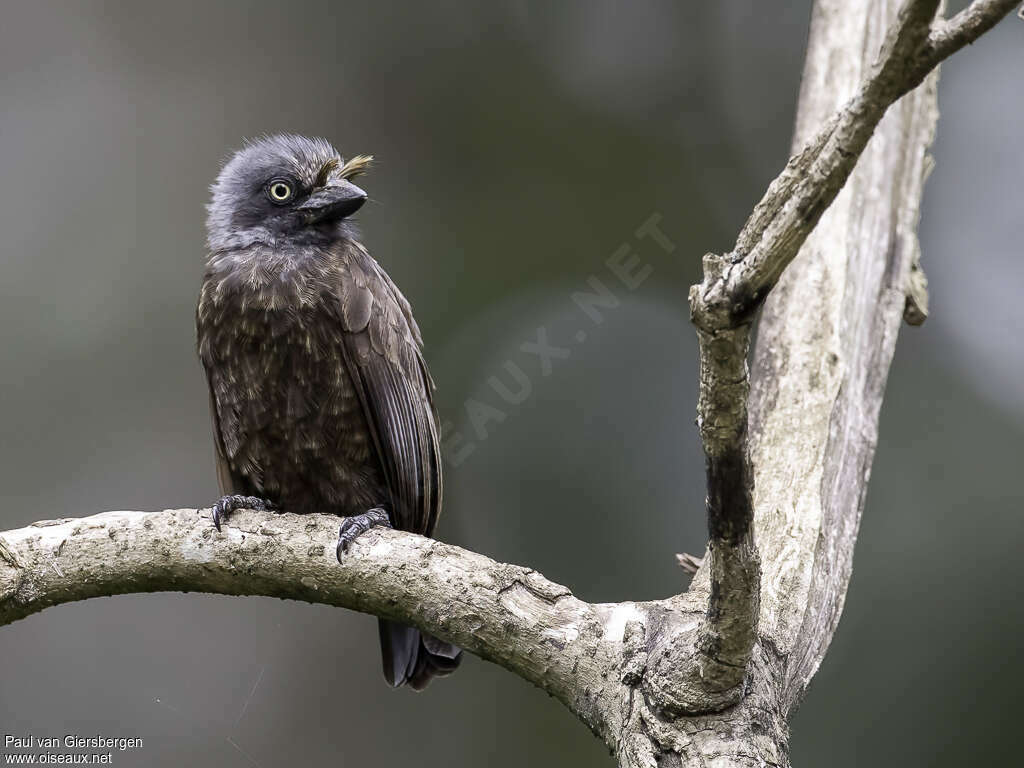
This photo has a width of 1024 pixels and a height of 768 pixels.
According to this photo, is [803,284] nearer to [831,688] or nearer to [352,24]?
[831,688]

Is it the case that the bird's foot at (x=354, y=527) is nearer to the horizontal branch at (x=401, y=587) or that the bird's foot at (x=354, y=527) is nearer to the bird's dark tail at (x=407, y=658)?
the horizontal branch at (x=401, y=587)

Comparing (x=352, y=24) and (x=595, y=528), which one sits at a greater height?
(x=352, y=24)

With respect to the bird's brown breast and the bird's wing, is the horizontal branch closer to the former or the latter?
the bird's brown breast

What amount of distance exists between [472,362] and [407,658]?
2973 mm

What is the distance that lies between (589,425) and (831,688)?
217 centimetres

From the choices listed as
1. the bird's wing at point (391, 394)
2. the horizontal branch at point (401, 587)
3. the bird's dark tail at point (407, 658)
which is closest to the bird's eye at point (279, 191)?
the bird's wing at point (391, 394)

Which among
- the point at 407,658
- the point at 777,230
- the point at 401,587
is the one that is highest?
the point at 777,230

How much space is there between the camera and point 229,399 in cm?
355

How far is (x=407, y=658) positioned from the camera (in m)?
3.63

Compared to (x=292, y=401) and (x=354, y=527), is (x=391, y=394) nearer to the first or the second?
(x=292, y=401)

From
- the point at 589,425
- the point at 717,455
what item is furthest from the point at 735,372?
the point at 589,425

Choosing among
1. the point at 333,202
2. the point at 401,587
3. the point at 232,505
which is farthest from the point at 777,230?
the point at 333,202

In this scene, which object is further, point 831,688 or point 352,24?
point 352,24

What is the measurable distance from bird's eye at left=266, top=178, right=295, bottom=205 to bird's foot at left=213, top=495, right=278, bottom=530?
3.70 ft
